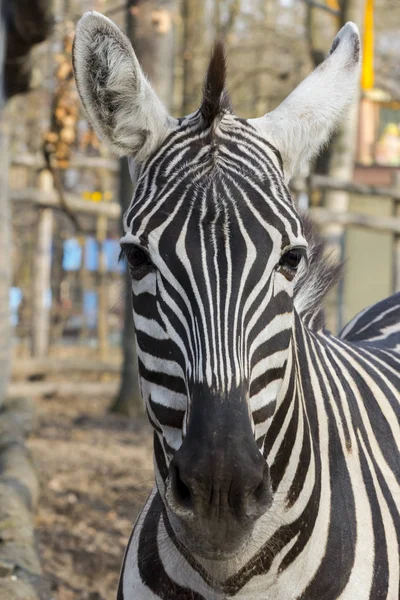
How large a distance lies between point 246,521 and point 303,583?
1.59 ft

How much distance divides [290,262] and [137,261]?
424 millimetres

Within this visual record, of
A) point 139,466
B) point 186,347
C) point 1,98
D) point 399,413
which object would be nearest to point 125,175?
point 1,98

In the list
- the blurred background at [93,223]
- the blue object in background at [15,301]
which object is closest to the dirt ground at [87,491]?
the blurred background at [93,223]

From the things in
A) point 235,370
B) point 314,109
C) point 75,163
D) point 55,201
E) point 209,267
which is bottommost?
point 235,370

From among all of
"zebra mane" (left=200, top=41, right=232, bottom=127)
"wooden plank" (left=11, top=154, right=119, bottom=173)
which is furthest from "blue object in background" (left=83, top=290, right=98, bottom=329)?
"zebra mane" (left=200, top=41, right=232, bottom=127)

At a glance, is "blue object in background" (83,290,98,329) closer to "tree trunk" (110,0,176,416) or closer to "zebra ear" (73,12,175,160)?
"tree trunk" (110,0,176,416)

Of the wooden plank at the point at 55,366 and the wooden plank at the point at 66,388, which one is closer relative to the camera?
the wooden plank at the point at 66,388

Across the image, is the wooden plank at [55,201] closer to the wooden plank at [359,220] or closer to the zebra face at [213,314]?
the wooden plank at [359,220]

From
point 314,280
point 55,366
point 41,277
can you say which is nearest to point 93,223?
point 41,277

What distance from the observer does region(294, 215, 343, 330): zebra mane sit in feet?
10.3

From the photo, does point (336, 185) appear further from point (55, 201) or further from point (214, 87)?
point (214, 87)

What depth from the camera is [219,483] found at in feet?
6.31

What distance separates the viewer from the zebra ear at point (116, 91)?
2.45 m

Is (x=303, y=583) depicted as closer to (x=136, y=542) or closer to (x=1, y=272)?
(x=136, y=542)
